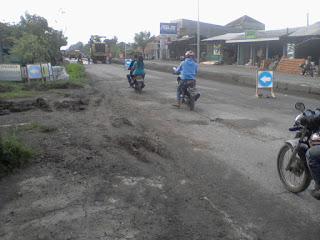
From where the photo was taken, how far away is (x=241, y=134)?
719 cm

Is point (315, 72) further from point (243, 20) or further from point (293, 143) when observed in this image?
point (243, 20)

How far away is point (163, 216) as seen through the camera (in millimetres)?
3477

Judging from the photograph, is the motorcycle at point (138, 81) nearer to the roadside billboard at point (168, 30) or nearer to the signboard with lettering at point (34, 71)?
the signboard with lettering at point (34, 71)

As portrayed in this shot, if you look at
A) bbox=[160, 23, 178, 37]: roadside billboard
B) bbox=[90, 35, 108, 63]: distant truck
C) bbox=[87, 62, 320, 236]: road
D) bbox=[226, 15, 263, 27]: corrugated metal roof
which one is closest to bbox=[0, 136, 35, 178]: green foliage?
bbox=[87, 62, 320, 236]: road

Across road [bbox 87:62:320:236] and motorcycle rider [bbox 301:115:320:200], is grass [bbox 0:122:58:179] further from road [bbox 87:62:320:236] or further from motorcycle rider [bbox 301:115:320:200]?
motorcycle rider [bbox 301:115:320:200]

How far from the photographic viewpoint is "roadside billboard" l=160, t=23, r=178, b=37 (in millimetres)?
56281

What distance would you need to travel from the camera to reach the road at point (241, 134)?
4242 mm

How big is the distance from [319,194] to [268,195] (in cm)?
68

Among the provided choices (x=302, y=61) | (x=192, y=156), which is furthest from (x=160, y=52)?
(x=192, y=156)

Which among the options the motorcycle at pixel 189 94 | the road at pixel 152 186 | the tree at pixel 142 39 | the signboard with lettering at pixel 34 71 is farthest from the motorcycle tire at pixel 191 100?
the tree at pixel 142 39

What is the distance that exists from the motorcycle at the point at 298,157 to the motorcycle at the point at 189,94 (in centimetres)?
557

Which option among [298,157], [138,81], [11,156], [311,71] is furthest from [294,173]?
[311,71]

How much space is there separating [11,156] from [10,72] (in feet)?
45.2

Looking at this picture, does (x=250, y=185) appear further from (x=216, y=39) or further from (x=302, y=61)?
(x=216, y=39)
